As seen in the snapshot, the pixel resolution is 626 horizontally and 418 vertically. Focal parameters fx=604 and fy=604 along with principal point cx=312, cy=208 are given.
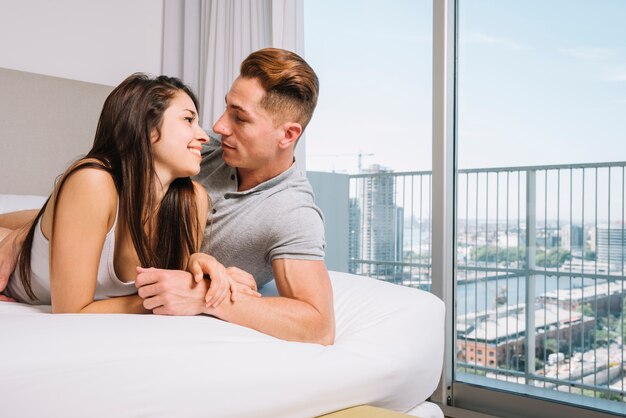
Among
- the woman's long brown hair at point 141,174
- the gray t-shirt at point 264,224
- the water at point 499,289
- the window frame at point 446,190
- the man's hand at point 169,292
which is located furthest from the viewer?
the window frame at point 446,190

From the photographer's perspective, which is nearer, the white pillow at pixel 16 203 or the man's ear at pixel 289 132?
the man's ear at pixel 289 132

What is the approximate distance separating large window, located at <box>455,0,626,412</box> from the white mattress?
1298 mm

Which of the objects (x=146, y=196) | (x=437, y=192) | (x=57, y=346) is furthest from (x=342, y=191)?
(x=57, y=346)

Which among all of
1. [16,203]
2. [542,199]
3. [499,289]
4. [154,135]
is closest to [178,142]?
[154,135]

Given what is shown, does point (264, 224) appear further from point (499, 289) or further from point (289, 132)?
point (499, 289)

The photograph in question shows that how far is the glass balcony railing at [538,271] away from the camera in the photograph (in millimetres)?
2416

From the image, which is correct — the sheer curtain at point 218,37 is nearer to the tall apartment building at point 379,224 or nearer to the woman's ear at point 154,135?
the tall apartment building at point 379,224

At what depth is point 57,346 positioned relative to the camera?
1.00 m

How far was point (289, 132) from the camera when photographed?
180 cm

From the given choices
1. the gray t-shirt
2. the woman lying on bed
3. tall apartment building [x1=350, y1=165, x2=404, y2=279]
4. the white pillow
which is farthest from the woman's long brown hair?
tall apartment building [x1=350, y1=165, x2=404, y2=279]

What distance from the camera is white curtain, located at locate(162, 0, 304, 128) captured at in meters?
3.14

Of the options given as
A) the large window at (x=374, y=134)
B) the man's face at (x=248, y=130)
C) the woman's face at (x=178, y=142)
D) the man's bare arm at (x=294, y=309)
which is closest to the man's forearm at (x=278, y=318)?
the man's bare arm at (x=294, y=309)

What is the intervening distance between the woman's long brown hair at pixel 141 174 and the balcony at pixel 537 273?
162 cm

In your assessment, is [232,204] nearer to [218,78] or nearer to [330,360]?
[330,360]
